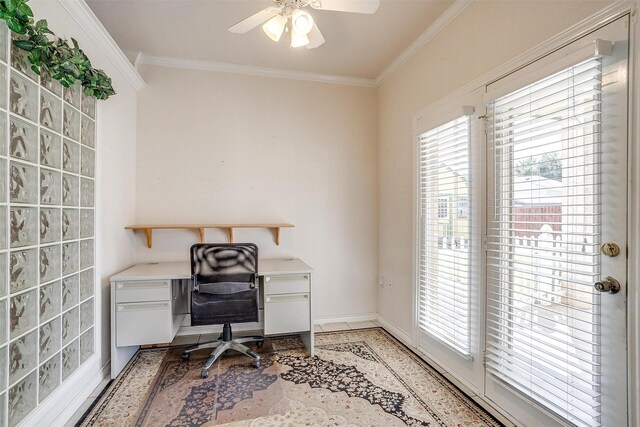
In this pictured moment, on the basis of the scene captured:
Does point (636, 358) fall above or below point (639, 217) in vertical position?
Answer: below

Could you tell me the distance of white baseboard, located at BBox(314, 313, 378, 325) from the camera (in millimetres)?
3344

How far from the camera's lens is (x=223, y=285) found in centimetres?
234

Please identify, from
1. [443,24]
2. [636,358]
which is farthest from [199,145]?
[636,358]

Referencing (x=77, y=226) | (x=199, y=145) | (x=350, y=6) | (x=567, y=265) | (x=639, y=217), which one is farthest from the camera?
(x=199, y=145)

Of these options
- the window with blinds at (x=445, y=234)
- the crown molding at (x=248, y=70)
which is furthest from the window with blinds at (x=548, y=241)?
the crown molding at (x=248, y=70)

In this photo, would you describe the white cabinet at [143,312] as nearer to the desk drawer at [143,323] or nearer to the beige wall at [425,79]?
the desk drawer at [143,323]

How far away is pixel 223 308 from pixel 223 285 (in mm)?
176

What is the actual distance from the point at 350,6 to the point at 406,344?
8.75ft

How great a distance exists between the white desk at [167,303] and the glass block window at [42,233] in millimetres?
211

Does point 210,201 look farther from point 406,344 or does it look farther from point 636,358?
point 636,358

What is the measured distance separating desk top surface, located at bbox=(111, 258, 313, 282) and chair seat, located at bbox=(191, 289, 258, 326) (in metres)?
0.20

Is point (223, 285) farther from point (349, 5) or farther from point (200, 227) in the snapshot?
point (349, 5)

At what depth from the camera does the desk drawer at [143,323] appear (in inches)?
90.3

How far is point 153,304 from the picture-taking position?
2352 mm
